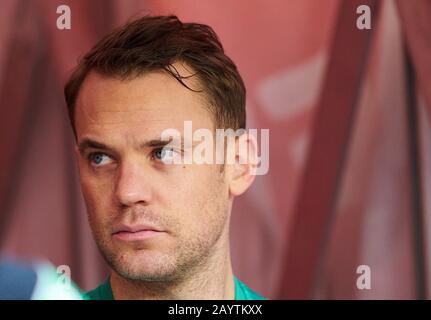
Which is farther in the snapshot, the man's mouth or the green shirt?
the green shirt

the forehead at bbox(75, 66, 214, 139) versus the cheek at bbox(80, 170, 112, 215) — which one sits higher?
the forehead at bbox(75, 66, 214, 139)

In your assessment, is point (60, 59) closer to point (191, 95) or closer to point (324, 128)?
point (191, 95)

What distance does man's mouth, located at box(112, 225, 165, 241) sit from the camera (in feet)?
4.43

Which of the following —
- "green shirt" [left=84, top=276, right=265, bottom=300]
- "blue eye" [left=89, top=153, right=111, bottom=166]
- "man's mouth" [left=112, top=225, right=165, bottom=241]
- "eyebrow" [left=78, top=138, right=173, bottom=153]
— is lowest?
"green shirt" [left=84, top=276, right=265, bottom=300]

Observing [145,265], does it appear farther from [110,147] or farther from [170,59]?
[170,59]

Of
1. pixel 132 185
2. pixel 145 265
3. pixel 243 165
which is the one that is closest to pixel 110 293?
pixel 145 265

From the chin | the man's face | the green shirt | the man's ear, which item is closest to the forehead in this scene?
the man's face

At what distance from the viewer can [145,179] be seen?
135 cm

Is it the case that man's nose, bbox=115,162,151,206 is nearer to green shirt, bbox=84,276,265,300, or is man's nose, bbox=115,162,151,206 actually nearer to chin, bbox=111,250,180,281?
chin, bbox=111,250,180,281

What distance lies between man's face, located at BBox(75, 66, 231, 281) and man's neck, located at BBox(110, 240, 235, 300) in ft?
0.09

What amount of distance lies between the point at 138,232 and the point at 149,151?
6.7 inches

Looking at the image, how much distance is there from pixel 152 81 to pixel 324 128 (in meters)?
0.44

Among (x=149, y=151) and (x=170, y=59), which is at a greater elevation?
(x=170, y=59)

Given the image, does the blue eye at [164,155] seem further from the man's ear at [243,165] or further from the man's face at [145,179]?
the man's ear at [243,165]
